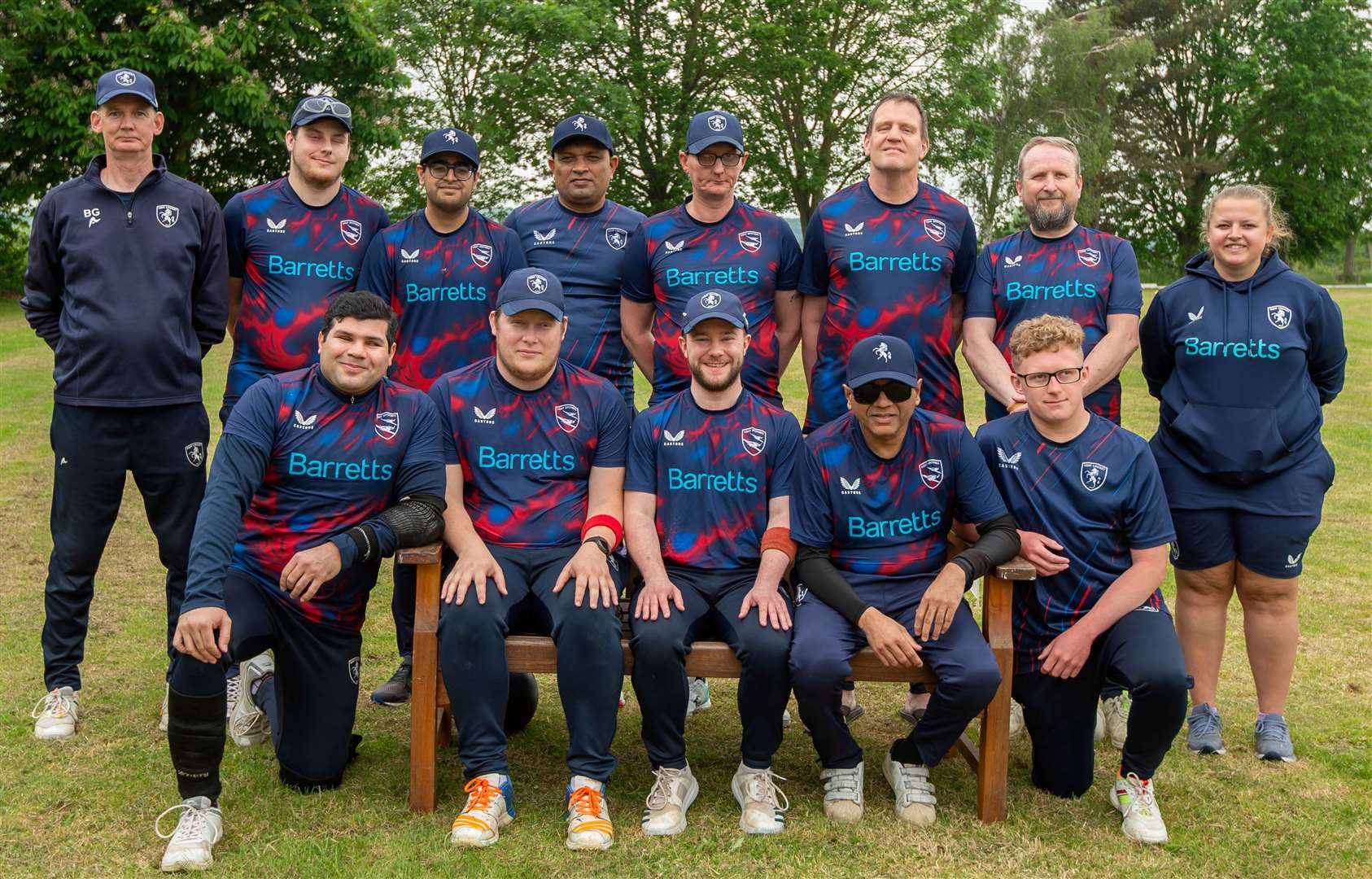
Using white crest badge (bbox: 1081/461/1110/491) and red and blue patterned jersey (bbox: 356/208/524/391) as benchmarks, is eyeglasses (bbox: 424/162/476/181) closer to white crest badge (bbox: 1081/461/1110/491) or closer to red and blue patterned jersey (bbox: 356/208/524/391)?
red and blue patterned jersey (bbox: 356/208/524/391)

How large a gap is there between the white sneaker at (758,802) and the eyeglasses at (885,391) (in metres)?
1.37

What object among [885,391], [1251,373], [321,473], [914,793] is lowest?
[914,793]

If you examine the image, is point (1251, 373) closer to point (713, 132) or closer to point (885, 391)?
point (885, 391)

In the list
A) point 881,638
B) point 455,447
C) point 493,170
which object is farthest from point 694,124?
point 493,170

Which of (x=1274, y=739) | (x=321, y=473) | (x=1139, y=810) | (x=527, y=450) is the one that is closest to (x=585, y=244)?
(x=527, y=450)

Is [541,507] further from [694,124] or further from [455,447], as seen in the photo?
[694,124]

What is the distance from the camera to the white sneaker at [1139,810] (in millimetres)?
4109

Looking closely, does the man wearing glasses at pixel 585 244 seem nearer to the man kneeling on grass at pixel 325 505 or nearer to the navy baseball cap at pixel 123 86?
the man kneeling on grass at pixel 325 505

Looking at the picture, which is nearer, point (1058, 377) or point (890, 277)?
point (1058, 377)

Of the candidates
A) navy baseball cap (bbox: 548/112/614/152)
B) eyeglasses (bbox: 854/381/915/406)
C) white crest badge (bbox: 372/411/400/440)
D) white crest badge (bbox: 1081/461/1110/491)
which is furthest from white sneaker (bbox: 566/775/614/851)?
navy baseball cap (bbox: 548/112/614/152)

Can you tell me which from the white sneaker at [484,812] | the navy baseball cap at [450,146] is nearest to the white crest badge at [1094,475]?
the white sneaker at [484,812]

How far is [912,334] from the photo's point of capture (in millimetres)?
4988

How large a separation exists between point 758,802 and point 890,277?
2.15 meters

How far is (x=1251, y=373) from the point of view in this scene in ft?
15.7
